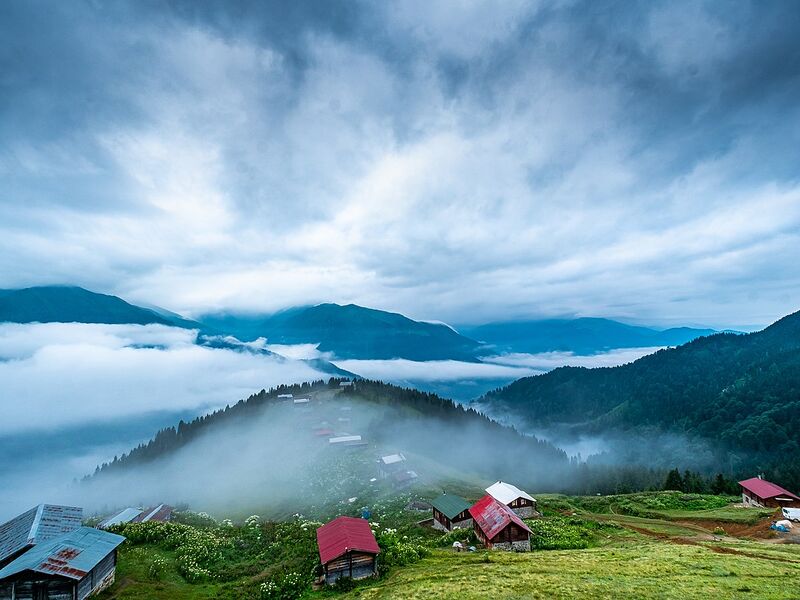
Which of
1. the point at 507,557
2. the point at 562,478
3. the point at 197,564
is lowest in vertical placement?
the point at 562,478

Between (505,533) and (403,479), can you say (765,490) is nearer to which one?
(505,533)

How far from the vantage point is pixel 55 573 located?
33250 millimetres

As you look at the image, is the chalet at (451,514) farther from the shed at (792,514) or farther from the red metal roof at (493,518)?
the shed at (792,514)

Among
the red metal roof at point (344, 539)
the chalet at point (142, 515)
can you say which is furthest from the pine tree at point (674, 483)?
the chalet at point (142, 515)

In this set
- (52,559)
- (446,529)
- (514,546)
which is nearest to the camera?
(52,559)

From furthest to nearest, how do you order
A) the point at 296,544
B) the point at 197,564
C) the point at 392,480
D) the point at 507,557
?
the point at 392,480
the point at 296,544
the point at 197,564
the point at 507,557

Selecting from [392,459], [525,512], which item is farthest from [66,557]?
[392,459]

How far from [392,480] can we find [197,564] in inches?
2756

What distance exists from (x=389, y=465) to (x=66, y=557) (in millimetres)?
88169

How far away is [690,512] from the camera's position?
254 feet

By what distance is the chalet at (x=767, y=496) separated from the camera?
240 feet

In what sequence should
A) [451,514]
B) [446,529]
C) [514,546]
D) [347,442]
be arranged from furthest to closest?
[347,442]
[446,529]
[451,514]
[514,546]

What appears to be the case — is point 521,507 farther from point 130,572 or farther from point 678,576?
point 130,572

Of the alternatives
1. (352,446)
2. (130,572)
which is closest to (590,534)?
(130,572)
